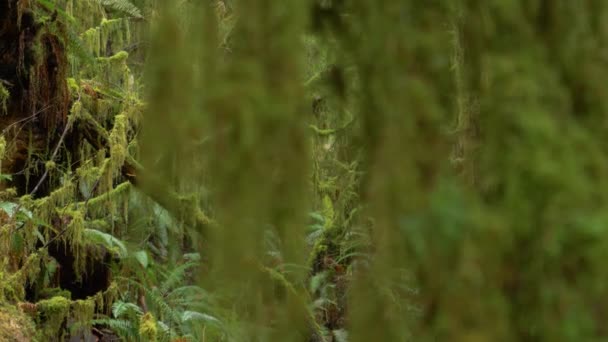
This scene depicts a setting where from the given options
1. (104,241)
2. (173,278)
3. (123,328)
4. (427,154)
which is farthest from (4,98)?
(427,154)

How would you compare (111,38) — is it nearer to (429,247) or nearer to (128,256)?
(128,256)

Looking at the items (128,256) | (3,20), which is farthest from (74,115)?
(128,256)

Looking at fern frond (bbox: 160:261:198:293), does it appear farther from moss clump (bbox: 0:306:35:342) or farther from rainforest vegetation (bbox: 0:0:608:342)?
rainforest vegetation (bbox: 0:0:608:342)

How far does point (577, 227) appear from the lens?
1.09 metres

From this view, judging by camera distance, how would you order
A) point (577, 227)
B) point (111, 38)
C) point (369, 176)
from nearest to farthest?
point (577, 227) → point (369, 176) → point (111, 38)

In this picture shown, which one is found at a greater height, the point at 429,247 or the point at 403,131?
the point at 403,131

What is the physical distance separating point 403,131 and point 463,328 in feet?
0.97

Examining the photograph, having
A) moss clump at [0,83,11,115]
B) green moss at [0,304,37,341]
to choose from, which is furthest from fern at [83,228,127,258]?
moss clump at [0,83,11,115]

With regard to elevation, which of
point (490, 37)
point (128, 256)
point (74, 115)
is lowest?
point (128, 256)

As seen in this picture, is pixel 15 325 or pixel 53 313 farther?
pixel 53 313

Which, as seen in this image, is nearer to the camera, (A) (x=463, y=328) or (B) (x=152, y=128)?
(A) (x=463, y=328)

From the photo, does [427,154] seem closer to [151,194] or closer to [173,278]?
[151,194]

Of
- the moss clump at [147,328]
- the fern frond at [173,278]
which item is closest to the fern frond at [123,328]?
the moss clump at [147,328]

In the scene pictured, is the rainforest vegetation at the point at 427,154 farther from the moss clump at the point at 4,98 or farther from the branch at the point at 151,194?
the moss clump at the point at 4,98
